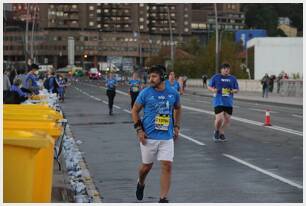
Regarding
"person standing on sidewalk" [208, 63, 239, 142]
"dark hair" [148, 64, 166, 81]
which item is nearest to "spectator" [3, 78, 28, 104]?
"person standing on sidewalk" [208, 63, 239, 142]

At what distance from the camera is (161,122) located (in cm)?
871

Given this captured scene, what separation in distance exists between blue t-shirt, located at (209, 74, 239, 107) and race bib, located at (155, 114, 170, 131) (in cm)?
700

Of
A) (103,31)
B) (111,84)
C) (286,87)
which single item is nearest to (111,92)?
(111,84)

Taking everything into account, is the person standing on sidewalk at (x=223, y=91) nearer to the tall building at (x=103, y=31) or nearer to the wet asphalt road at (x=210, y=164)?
the wet asphalt road at (x=210, y=164)

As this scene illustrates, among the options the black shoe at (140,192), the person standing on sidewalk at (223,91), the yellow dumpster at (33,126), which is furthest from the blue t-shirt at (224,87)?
the yellow dumpster at (33,126)

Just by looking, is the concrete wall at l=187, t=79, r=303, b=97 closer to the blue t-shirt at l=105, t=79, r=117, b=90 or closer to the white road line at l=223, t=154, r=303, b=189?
the blue t-shirt at l=105, t=79, r=117, b=90

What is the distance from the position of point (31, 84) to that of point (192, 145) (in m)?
7.08

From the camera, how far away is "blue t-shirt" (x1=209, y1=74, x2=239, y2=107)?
51.2 feet

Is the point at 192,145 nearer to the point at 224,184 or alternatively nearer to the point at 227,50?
the point at 224,184

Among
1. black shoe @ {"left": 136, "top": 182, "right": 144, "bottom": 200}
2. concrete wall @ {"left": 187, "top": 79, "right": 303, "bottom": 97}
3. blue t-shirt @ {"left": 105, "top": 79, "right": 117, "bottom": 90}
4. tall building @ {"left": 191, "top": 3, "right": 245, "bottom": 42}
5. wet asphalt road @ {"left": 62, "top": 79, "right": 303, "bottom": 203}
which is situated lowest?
concrete wall @ {"left": 187, "top": 79, "right": 303, "bottom": 97}

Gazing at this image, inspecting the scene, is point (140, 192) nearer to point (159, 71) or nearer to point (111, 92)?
point (159, 71)

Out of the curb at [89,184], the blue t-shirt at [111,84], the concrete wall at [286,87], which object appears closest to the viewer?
the curb at [89,184]

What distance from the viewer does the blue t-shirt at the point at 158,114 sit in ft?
28.6

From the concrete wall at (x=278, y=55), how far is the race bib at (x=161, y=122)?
59576 mm
